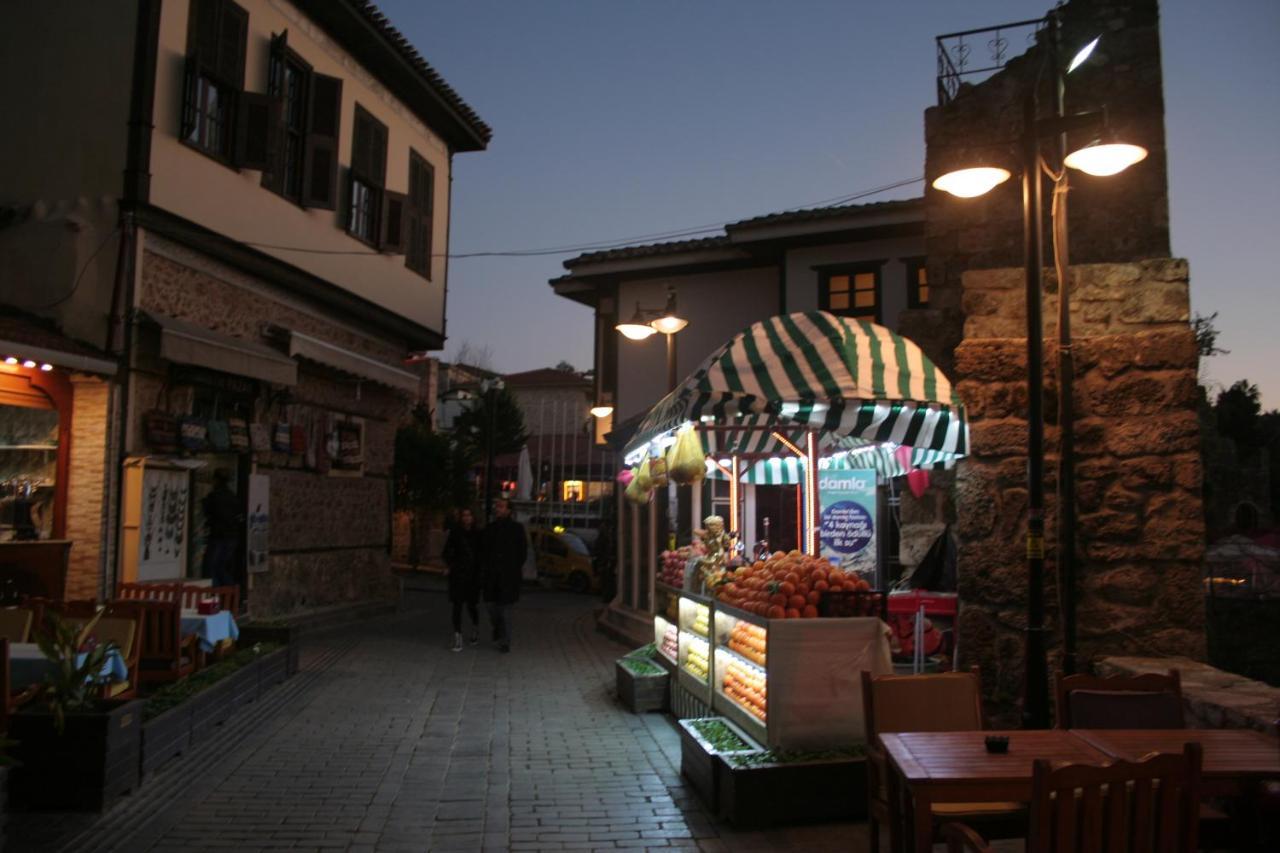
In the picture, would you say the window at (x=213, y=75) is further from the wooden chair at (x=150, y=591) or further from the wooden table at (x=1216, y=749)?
the wooden table at (x=1216, y=749)

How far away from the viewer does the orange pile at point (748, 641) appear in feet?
21.6

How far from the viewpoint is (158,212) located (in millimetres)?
11438

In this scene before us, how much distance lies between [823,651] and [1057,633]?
182 cm

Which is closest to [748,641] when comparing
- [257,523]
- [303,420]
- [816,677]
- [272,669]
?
[816,677]

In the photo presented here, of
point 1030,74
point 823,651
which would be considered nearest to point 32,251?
point 823,651

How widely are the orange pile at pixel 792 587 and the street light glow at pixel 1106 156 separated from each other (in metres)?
3.00

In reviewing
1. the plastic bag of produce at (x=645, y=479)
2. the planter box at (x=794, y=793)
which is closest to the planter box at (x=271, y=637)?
the plastic bag of produce at (x=645, y=479)

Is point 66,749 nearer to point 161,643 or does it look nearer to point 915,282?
point 161,643

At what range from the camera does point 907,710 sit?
4.92 meters

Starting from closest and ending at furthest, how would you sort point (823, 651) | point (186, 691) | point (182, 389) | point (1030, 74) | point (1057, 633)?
point (823, 651), point (1057, 633), point (186, 691), point (1030, 74), point (182, 389)

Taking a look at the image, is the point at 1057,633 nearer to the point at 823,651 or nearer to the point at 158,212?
the point at 823,651

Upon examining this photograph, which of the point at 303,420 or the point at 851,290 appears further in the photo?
the point at 851,290

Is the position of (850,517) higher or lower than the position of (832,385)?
lower

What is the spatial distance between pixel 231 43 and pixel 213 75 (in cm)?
69
